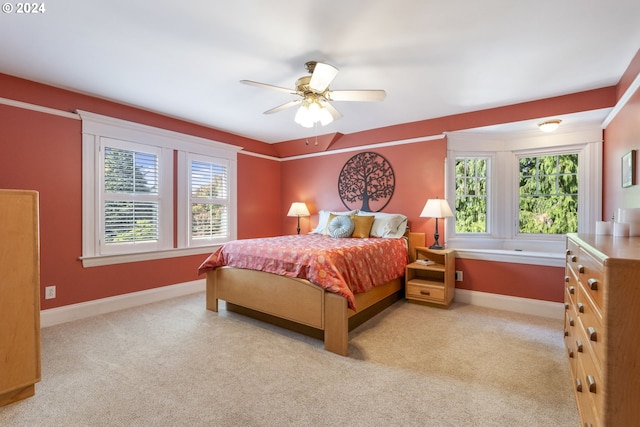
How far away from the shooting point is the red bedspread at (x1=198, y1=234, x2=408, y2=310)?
2.50 meters

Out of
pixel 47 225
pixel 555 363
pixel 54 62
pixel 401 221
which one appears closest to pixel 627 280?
pixel 555 363

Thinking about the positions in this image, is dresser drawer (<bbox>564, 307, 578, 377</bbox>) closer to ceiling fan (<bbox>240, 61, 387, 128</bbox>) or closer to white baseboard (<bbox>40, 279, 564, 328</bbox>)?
white baseboard (<bbox>40, 279, 564, 328</bbox>)

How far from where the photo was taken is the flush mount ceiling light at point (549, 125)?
3256 mm

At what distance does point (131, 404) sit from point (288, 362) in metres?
1.02

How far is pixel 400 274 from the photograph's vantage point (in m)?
3.68

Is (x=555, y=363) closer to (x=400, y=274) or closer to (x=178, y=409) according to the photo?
(x=400, y=274)

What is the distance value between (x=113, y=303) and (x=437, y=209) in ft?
13.1

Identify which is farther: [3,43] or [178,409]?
[3,43]

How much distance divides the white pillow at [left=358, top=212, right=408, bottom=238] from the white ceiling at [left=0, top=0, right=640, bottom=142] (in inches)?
60.0

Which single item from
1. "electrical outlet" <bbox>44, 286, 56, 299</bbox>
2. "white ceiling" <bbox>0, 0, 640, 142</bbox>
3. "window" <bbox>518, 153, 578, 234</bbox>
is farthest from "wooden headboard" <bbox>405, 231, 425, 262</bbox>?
"electrical outlet" <bbox>44, 286, 56, 299</bbox>

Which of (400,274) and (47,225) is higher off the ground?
(47,225)

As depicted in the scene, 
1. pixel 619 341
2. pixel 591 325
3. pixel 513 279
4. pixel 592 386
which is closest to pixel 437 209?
pixel 513 279

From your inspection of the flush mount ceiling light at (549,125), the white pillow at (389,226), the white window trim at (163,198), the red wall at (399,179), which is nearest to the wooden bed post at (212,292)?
the white window trim at (163,198)

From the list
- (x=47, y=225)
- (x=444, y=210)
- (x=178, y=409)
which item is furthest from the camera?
(x=444, y=210)
